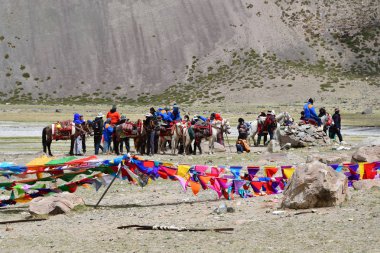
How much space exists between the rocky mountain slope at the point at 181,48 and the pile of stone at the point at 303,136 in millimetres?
50170

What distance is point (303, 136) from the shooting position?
29484mm

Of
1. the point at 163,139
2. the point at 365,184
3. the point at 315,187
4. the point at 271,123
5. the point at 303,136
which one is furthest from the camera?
the point at 271,123

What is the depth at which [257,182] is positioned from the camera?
15.4 meters

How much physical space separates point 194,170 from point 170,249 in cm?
516

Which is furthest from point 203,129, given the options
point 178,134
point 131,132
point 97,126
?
point 97,126

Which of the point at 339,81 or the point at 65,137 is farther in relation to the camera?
the point at 339,81

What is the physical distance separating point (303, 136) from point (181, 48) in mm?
62807

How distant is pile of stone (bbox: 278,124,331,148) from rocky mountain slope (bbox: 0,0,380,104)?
50170mm

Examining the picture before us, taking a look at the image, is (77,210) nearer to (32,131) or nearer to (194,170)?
(194,170)

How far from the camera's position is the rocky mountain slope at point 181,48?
84.1m

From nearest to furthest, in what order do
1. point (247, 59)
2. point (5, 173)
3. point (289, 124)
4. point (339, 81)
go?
point (5, 173), point (289, 124), point (339, 81), point (247, 59)

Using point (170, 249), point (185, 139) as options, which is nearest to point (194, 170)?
point (170, 249)

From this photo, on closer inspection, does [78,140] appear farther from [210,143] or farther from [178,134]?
[210,143]

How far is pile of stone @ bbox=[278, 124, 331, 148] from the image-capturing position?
29.3 m
